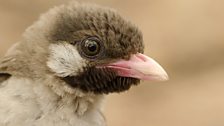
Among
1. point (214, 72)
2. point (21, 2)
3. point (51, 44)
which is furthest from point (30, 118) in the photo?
point (21, 2)

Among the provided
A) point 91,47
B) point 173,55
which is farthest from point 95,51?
point 173,55

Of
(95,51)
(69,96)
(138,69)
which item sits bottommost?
(69,96)

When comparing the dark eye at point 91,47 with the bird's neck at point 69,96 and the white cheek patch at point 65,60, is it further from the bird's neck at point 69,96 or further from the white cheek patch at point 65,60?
the bird's neck at point 69,96

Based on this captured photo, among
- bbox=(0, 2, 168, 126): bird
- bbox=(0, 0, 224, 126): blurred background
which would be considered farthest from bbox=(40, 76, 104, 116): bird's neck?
bbox=(0, 0, 224, 126): blurred background

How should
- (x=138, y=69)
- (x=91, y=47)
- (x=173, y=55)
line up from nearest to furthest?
(x=91, y=47) → (x=138, y=69) → (x=173, y=55)

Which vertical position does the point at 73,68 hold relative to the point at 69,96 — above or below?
above

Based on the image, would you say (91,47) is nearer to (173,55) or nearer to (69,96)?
(69,96)

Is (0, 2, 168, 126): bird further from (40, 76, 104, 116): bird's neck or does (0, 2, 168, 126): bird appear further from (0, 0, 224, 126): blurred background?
(0, 0, 224, 126): blurred background
